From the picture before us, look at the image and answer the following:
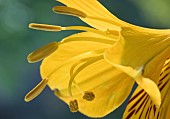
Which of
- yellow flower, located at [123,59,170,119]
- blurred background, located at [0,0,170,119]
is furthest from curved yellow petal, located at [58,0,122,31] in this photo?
blurred background, located at [0,0,170,119]

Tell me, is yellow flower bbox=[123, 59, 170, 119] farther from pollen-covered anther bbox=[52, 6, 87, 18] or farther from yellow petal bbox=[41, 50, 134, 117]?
pollen-covered anther bbox=[52, 6, 87, 18]

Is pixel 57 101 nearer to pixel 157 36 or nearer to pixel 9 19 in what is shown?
pixel 9 19

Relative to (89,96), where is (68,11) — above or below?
above

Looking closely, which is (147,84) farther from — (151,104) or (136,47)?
(151,104)

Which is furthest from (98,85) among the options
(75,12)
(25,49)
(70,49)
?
(25,49)

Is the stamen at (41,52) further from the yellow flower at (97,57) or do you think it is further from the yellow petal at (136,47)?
the yellow petal at (136,47)

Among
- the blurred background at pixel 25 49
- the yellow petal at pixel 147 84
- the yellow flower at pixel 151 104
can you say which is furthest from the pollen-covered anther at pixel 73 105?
the blurred background at pixel 25 49
